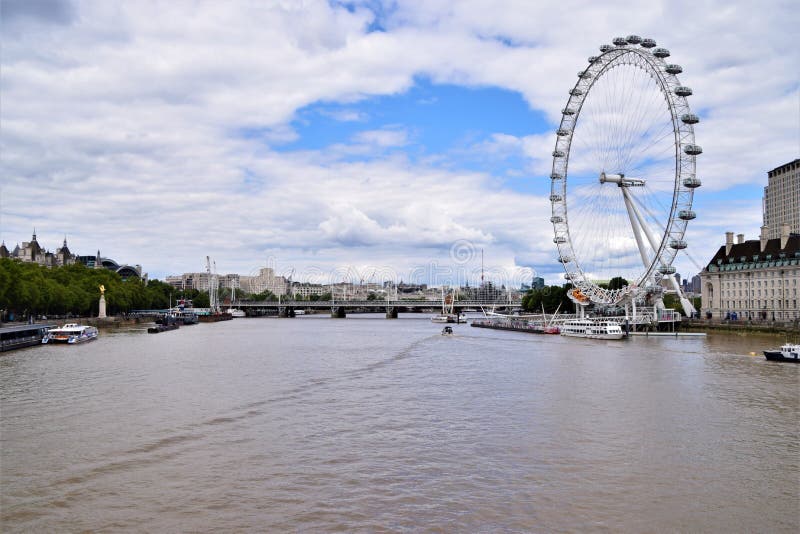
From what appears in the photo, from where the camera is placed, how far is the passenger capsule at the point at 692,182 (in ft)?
189

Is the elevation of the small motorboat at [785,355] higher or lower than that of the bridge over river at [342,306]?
lower

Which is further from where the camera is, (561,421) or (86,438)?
(561,421)

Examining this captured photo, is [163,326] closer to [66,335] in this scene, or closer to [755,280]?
[66,335]

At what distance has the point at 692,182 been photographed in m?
57.8

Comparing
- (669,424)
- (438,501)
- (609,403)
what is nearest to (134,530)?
(438,501)

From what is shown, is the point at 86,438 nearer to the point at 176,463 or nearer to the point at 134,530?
the point at 176,463

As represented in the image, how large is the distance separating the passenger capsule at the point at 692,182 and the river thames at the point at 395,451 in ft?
92.7

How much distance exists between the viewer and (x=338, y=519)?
12.0m

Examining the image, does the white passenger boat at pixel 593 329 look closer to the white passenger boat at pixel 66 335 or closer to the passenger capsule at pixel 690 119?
the passenger capsule at pixel 690 119

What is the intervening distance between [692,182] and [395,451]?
49.7 meters

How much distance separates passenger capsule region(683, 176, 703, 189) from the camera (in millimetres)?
57688

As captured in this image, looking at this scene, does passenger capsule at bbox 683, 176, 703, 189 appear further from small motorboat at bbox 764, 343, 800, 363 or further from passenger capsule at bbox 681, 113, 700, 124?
small motorboat at bbox 764, 343, 800, 363

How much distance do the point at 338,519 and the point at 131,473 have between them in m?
5.42

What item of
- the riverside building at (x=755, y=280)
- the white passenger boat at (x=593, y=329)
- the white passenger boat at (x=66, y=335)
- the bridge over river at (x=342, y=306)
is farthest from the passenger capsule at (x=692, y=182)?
the bridge over river at (x=342, y=306)
